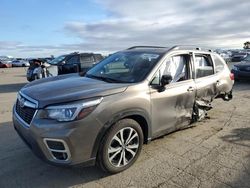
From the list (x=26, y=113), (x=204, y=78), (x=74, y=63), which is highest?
(x=74, y=63)

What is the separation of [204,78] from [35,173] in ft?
11.9

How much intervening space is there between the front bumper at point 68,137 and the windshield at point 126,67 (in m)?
1.17

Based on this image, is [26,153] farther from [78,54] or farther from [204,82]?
[78,54]

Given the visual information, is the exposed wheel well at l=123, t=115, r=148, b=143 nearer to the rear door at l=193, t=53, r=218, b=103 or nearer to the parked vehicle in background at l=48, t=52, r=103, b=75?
the rear door at l=193, t=53, r=218, b=103

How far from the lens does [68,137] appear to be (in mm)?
3523

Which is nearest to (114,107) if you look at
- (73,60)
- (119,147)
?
(119,147)

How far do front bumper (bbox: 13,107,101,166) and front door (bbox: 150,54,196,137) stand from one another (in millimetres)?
1217

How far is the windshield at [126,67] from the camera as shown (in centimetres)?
464

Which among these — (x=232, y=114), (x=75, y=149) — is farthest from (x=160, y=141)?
(x=232, y=114)

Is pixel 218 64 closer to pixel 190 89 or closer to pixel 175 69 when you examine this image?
pixel 190 89

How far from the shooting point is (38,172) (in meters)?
4.14

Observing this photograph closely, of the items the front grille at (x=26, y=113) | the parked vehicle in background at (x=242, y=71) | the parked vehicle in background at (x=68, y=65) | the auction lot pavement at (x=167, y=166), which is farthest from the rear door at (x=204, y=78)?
the parked vehicle in background at (x=68, y=65)

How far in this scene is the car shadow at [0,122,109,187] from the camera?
3.86 metres

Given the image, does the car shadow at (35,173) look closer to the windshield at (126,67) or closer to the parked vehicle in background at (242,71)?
the windshield at (126,67)
